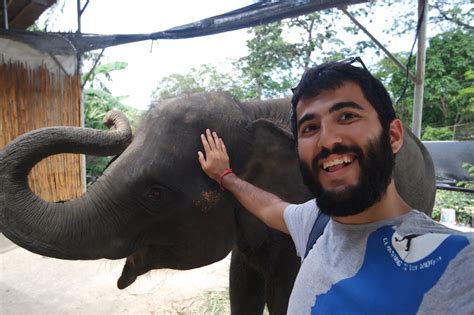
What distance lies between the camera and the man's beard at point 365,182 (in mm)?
989

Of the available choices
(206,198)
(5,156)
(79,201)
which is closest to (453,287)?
(206,198)

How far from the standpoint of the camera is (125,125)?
6.40ft

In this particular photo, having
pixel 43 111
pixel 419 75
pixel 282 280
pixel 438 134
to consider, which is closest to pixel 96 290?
pixel 282 280

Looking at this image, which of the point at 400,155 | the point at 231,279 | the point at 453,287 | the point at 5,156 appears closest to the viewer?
the point at 453,287

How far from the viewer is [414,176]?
8.82ft

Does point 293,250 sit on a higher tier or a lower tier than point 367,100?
lower

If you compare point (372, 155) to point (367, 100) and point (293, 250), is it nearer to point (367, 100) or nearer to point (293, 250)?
point (367, 100)

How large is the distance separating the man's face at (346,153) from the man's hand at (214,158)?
0.68 m

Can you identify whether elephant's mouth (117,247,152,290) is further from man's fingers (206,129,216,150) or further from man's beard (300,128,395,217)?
man's beard (300,128,395,217)

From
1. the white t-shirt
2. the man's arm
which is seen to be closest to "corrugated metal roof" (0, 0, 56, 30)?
the man's arm

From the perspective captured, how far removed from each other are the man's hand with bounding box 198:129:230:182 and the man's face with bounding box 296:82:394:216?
675 millimetres

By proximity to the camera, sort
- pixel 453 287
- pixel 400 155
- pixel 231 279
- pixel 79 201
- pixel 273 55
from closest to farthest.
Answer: pixel 453 287 < pixel 79 201 < pixel 400 155 < pixel 231 279 < pixel 273 55

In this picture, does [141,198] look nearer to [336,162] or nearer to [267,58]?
[336,162]

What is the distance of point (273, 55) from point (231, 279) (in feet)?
39.0
